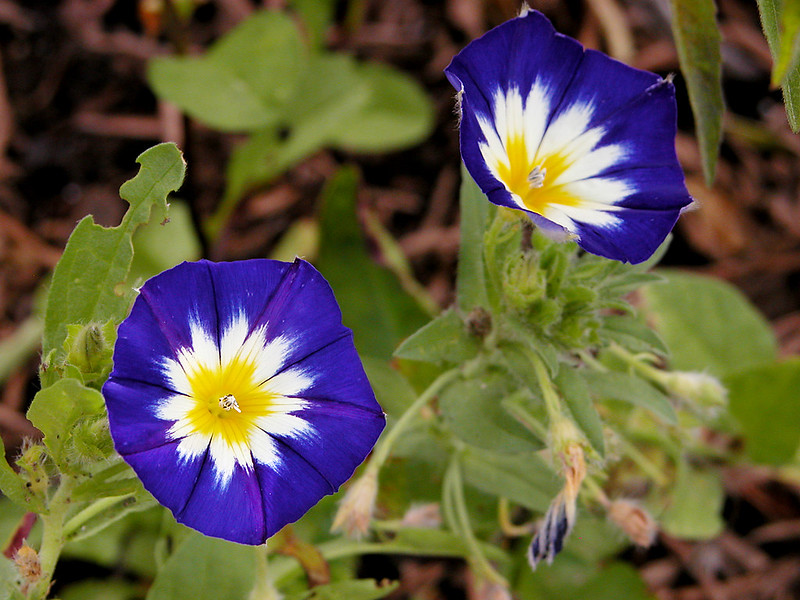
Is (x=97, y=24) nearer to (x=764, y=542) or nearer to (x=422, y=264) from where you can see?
(x=422, y=264)

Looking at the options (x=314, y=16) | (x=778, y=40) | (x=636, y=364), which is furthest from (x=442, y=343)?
(x=314, y=16)

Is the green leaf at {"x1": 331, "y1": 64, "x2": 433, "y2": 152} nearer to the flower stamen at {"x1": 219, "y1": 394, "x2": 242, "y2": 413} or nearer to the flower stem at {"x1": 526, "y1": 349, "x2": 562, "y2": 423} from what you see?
the flower stem at {"x1": 526, "y1": 349, "x2": 562, "y2": 423}

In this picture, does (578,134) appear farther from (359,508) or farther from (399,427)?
(359,508)

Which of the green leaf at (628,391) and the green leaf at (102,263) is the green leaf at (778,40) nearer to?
the green leaf at (628,391)

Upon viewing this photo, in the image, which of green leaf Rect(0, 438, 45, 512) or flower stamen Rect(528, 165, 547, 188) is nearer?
green leaf Rect(0, 438, 45, 512)

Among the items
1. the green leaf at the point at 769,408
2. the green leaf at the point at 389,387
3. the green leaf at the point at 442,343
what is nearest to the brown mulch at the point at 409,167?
the green leaf at the point at 769,408

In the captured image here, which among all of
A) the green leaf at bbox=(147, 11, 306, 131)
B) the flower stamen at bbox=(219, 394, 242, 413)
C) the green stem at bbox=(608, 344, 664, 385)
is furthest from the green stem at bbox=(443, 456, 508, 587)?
the green leaf at bbox=(147, 11, 306, 131)
